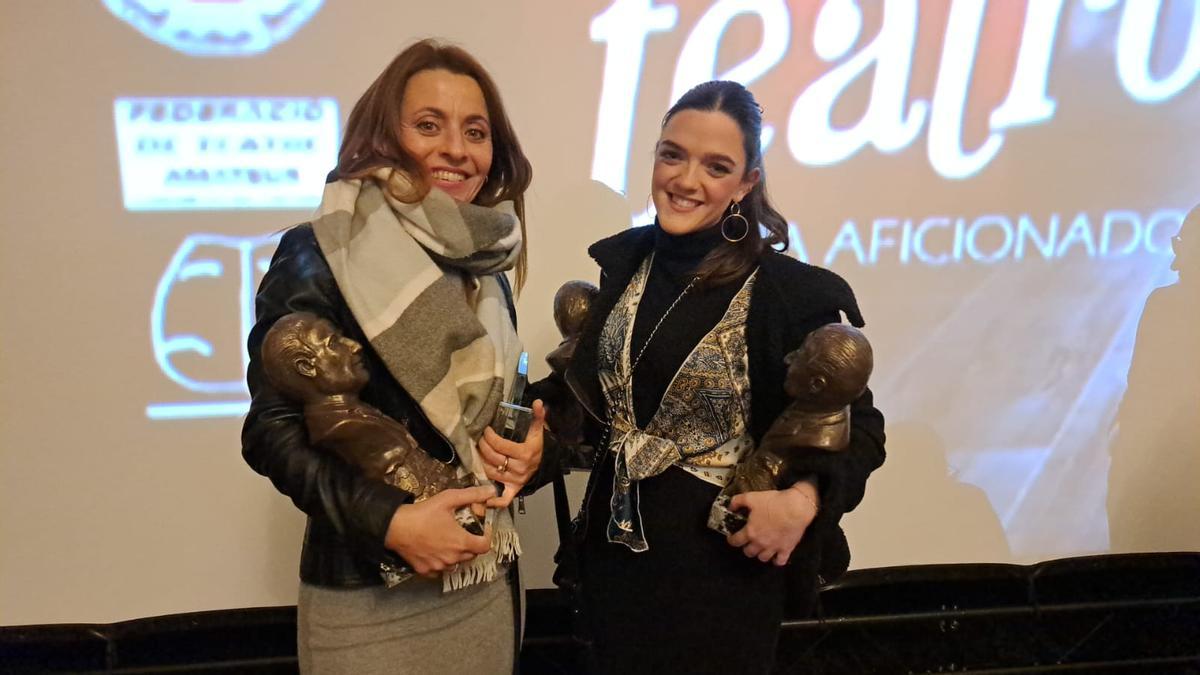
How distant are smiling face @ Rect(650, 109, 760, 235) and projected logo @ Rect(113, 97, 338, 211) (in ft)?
3.30

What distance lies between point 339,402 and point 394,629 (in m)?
0.35

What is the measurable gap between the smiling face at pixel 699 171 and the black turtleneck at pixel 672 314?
0.10ft

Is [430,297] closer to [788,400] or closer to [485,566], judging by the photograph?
[485,566]

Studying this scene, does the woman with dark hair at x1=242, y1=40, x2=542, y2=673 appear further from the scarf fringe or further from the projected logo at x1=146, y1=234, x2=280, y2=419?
the projected logo at x1=146, y1=234, x2=280, y2=419

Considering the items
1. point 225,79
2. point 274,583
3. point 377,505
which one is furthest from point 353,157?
point 274,583

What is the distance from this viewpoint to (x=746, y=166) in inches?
46.9

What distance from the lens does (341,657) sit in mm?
1087

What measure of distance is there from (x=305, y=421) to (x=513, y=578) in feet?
1.43

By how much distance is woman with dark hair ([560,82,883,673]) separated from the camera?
1154 millimetres

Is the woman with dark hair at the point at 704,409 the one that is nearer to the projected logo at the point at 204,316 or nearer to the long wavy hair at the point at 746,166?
the long wavy hair at the point at 746,166

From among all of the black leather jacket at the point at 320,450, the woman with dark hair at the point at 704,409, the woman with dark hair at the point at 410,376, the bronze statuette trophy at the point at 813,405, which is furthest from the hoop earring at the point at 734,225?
the black leather jacket at the point at 320,450

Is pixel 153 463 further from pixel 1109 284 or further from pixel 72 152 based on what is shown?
pixel 1109 284

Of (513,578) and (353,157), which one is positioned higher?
(353,157)

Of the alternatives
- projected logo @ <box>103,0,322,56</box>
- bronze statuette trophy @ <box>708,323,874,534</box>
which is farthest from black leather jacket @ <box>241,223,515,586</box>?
projected logo @ <box>103,0,322,56</box>
